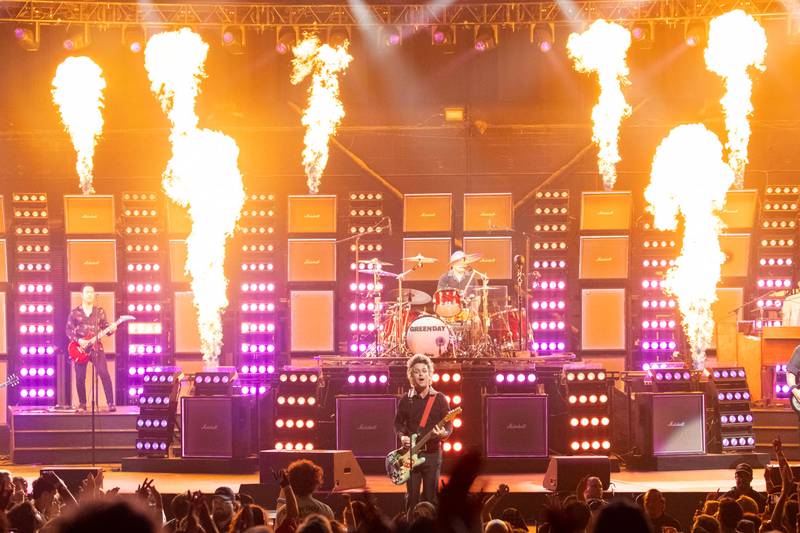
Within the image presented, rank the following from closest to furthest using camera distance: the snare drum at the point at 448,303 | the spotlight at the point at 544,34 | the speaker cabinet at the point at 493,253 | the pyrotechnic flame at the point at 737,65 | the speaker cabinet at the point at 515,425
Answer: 1. the speaker cabinet at the point at 515,425
2. the snare drum at the point at 448,303
3. the spotlight at the point at 544,34
4. the pyrotechnic flame at the point at 737,65
5. the speaker cabinet at the point at 493,253

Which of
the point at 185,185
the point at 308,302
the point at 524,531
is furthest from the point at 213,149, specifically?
the point at 524,531

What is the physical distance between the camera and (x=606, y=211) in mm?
19469

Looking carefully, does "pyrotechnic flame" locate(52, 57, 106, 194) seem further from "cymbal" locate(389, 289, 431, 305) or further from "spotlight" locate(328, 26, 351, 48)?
"cymbal" locate(389, 289, 431, 305)

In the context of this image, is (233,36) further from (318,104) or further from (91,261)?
(91,261)

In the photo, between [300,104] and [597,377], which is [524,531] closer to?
[597,377]

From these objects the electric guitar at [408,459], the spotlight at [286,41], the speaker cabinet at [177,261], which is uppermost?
the spotlight at [286,41]

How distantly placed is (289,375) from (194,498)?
973 cm

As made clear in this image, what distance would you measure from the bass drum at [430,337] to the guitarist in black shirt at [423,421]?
484cm

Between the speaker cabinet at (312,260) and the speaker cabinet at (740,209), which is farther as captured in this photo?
the speaker cabinet at (312,260)

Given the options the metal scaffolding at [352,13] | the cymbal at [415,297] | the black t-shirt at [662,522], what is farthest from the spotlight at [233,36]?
the black t-shirt at [662,522]

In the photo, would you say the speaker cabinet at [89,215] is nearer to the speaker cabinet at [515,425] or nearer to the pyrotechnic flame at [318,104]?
the pyrotechnic flame at [318,104]

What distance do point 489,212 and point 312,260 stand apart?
3.18 meters

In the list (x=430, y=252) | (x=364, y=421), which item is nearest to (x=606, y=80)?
(x=430, y=252)

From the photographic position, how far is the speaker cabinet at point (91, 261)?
19422 mm
